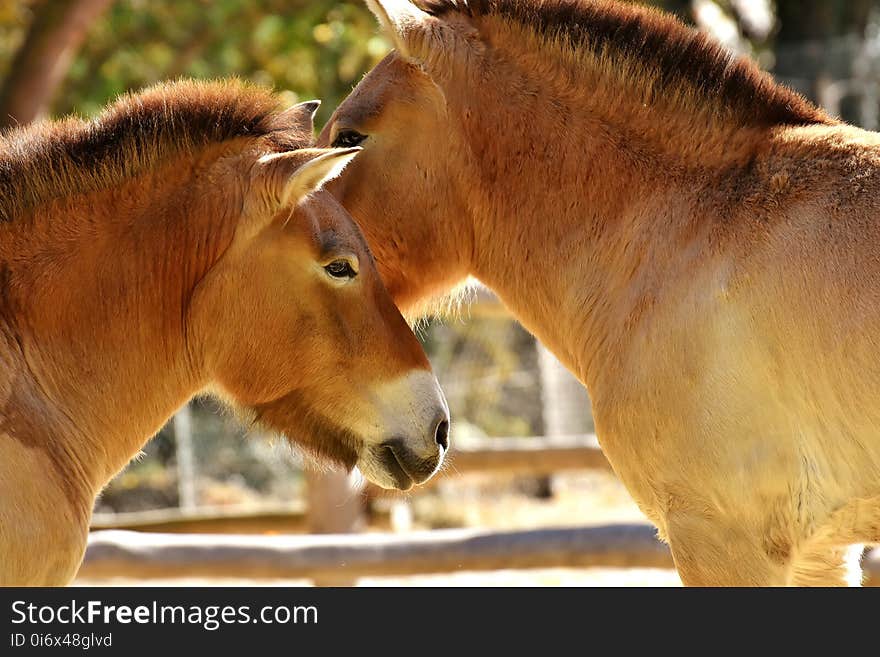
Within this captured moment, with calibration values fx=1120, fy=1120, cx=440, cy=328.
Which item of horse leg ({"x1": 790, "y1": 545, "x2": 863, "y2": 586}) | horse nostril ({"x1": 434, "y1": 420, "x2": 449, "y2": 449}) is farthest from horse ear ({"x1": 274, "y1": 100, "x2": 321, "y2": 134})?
horse leg ({"x1": 790, "y1": 545, "x2": 863, "y2": 586})

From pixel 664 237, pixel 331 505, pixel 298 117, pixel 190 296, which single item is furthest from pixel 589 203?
A: pixel 331 505

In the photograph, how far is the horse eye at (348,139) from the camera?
4.27m

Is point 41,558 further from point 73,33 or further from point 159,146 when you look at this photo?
point 73,33

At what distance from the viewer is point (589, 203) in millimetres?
4043

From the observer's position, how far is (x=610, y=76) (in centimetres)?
408

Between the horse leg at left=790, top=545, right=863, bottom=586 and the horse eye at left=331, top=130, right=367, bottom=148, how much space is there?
219 centimetres

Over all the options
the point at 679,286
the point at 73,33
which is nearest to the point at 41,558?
the point at 679,286

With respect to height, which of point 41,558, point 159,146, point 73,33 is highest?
point 73,33

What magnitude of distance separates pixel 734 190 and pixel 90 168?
2.14 meters

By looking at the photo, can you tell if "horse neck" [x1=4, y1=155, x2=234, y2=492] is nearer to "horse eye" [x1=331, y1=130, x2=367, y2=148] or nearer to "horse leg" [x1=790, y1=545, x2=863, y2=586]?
"horse eye" [x1=331, y1=130, x2=367, y2=148]

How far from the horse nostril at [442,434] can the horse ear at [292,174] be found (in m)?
0.88

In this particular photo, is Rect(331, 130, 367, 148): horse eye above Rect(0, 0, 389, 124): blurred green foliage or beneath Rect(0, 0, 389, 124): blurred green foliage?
beneath

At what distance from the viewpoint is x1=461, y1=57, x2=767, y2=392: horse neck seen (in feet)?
12.6

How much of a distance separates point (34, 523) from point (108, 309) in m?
0.73
